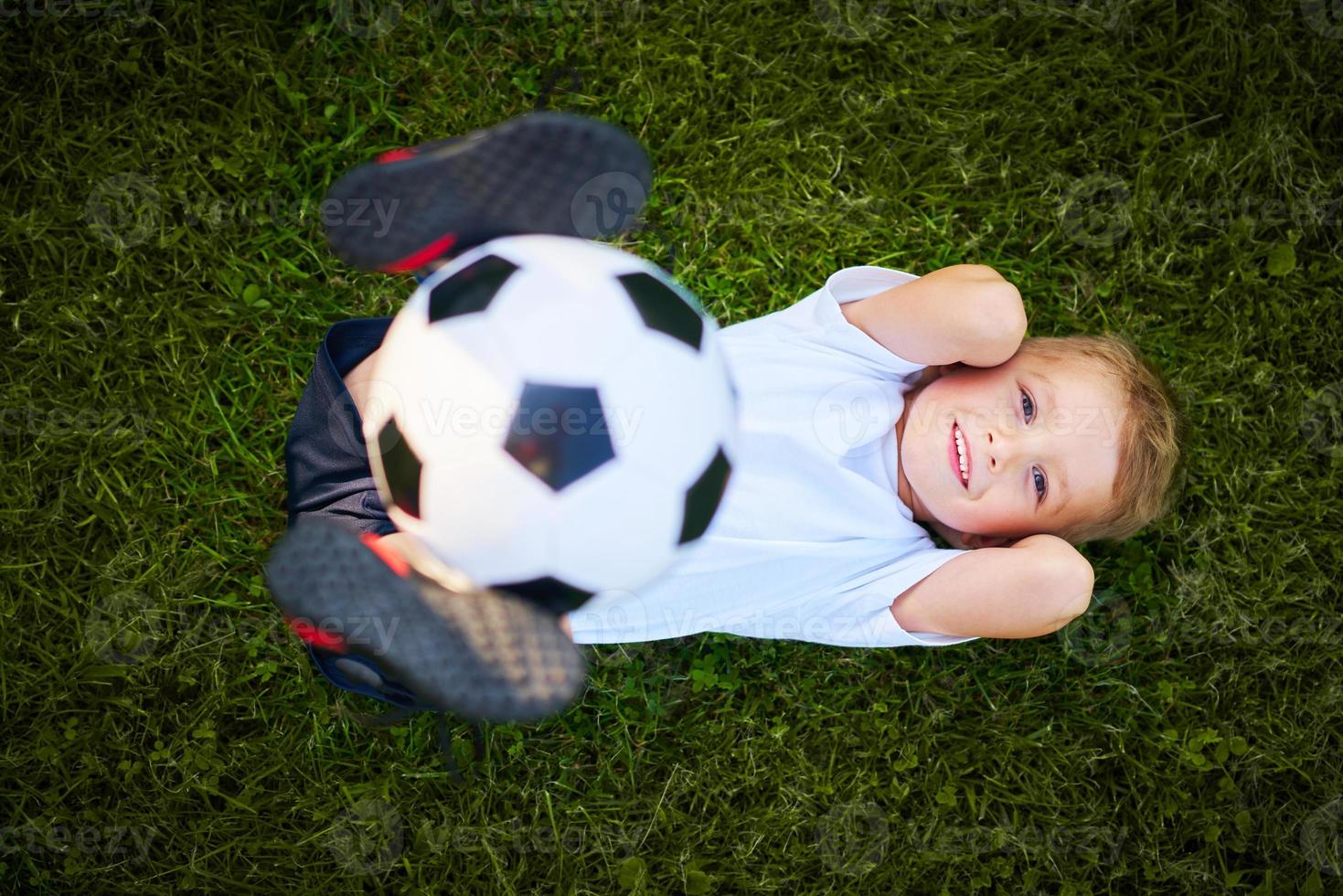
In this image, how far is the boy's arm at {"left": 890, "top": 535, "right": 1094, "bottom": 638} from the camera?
2.01 m

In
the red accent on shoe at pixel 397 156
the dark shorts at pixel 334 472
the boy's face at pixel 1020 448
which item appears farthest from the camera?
the boy's face at pixel 1020 448

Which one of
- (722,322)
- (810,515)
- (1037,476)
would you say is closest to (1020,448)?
(1037,476)

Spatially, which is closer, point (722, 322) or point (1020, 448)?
point (1020, 448)

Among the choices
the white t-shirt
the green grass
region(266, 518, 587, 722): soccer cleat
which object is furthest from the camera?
the green grass

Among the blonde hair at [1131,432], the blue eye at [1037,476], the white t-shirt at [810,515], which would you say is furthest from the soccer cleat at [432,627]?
the blonde hair at [1131,432]

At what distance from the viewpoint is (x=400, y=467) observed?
48.9 inches

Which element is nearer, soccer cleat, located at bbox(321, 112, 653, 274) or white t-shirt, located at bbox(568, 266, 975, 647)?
soccer cleat, located at bbox(321, 112, 653, 274)

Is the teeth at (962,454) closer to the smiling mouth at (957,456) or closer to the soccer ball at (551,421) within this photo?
the smiling mouth at (957,456)

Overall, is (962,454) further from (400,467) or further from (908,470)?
(400,467)

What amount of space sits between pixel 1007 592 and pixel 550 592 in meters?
1.17

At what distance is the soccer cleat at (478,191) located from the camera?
4.76 ft

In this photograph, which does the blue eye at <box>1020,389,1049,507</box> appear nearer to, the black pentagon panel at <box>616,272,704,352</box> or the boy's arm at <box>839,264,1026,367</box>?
the boy's arm at <box>839,264,1026,367</box>

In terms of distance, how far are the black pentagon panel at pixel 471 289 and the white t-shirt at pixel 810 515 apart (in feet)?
3.12

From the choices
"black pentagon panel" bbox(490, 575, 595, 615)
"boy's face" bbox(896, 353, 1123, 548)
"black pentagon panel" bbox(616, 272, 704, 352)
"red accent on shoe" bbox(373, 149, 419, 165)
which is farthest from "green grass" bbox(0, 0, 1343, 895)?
"black pentagon panel" bbox(616, 272, 704, 352)
